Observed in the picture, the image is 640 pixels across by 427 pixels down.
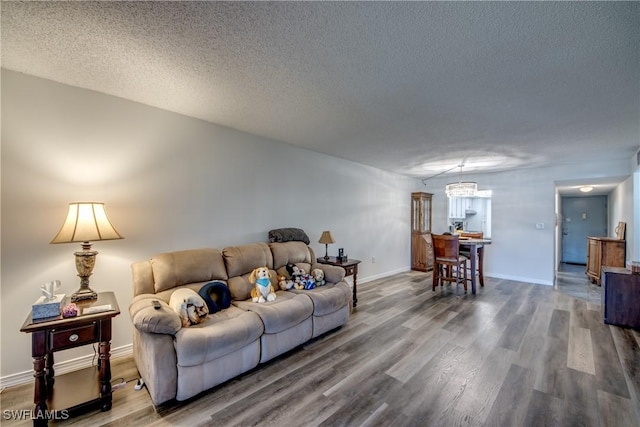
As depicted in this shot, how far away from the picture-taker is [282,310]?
96.2 inches

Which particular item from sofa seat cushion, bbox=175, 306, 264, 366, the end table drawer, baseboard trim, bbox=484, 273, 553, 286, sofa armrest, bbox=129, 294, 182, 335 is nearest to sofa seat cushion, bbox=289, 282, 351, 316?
sofa seat cushion, bbox=175, 306, 264, 366

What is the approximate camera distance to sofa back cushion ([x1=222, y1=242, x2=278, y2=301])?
2.77 metres

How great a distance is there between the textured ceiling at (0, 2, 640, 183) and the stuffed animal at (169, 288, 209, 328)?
178cm

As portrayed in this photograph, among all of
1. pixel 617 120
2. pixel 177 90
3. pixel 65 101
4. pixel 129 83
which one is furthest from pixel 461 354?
pixel 65 101

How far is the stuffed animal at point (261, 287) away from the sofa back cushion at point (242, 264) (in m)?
0.12

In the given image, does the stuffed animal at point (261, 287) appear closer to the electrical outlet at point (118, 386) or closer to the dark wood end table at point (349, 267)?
the electrical outlet at point (118, 386)

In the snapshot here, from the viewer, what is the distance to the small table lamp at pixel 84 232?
198 cm

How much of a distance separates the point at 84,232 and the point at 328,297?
223 cm

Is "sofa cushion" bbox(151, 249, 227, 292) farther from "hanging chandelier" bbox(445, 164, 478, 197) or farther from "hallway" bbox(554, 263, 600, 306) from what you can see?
"hallway" bbox(554, 263, 600, 306)

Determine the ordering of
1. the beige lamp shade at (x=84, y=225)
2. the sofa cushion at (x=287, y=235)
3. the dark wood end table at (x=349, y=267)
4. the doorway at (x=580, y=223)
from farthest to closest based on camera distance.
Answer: the doorway at (x=580, y=223) < the dark wood end table at (x=349, y=267) < the sofa cushion at (x=287, y=235) < the beige lamp shade at (x=84, y=225)

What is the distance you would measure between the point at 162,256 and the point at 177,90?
152 centimetres

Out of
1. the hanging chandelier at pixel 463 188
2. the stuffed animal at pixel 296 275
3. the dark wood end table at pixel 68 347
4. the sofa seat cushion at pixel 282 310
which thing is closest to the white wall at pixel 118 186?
the dark wood end table at pixel 68 347

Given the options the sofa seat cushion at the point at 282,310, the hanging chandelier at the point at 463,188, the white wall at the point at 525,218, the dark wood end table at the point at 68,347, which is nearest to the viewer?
the dark wood end table at the point at 68,347

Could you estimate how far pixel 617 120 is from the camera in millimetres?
2814
